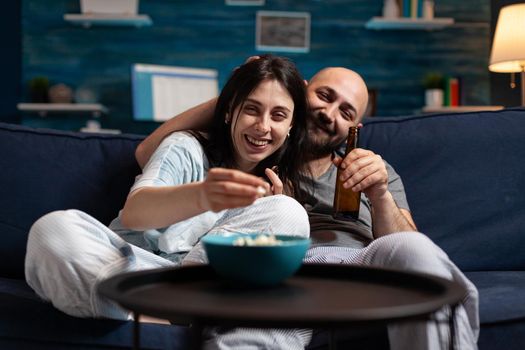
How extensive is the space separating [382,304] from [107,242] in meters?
0.65

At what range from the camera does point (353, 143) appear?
5.79 feet

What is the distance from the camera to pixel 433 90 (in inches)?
176

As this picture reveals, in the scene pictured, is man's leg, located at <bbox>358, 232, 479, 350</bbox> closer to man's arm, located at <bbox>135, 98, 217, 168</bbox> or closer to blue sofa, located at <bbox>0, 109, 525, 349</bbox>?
blue sofa, located at <bbox>0, 109, 525, 349</bbox>

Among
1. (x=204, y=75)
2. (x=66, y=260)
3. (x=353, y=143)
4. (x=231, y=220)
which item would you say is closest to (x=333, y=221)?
(x=353, y=143)

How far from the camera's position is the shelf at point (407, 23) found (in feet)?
14.6

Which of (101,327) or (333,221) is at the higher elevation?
(333,221)

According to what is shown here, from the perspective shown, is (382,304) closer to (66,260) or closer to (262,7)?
(66,260)

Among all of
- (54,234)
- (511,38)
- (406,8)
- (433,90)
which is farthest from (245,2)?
(54,234)

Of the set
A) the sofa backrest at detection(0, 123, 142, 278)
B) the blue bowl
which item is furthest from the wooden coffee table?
the sofa backrest at detection(0, 123, 142, 278)

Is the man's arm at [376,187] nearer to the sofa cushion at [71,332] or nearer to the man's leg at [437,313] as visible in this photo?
the man's leg at [437,313]

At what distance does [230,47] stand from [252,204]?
133 inches

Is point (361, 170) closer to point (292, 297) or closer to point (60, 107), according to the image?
point (292, 297)

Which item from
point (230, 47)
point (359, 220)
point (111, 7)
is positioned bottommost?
point (359, 220)

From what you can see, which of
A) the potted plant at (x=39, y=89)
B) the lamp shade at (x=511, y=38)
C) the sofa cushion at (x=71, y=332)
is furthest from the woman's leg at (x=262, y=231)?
the potted plant at (x=39, y=89)
